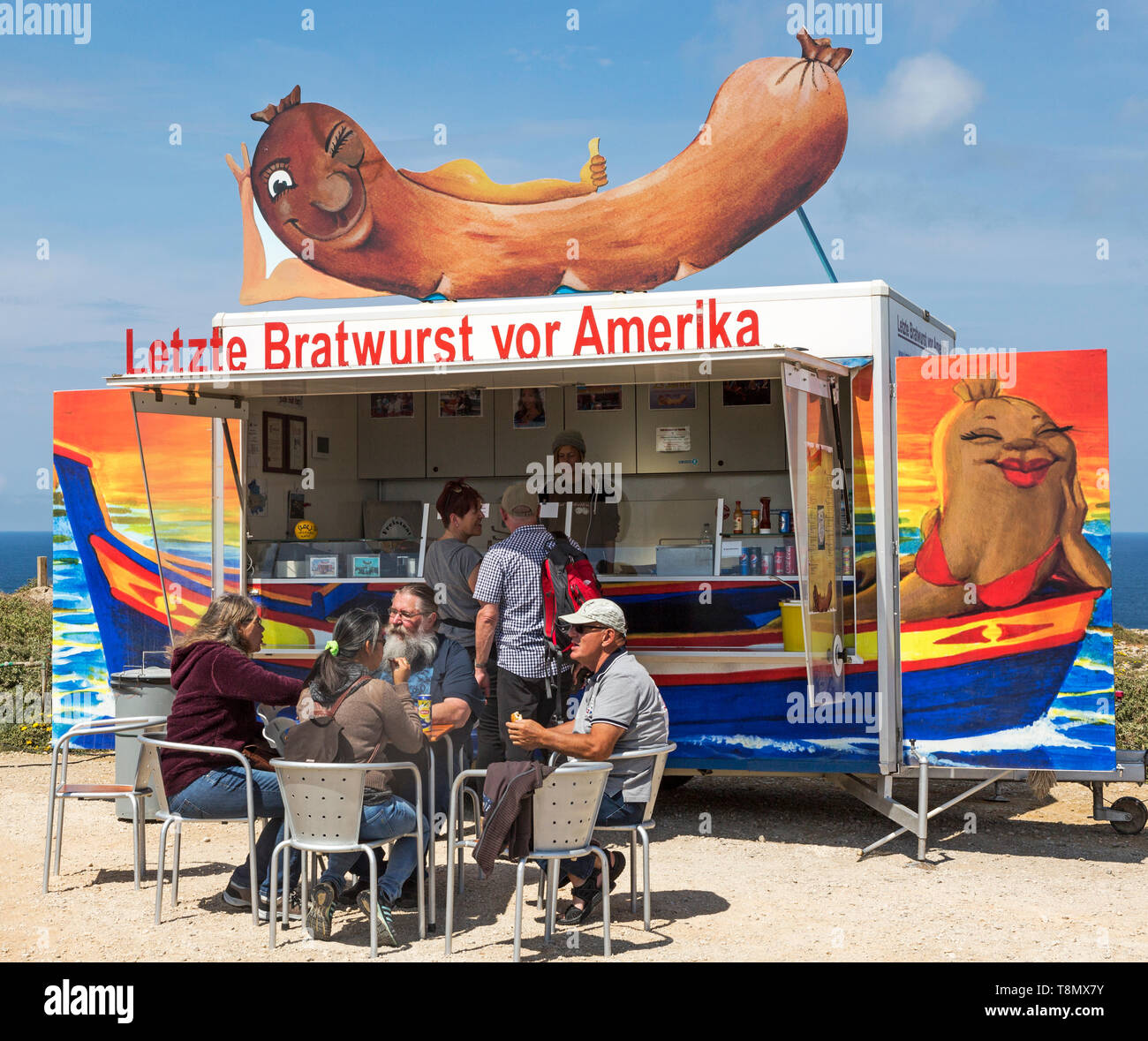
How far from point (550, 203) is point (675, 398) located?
155 cm

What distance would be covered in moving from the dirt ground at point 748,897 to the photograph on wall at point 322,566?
1378 millimetres

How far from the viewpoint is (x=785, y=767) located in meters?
6.09

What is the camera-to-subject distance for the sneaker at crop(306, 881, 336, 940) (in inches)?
167

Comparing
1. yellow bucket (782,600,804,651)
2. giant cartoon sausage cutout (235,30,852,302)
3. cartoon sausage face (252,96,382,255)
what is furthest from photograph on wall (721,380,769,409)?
cartoon sausage face (252,96,382,255)

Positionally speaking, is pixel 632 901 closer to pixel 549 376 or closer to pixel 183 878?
pixel 183 878

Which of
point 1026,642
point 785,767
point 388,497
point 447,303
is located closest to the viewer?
point 1026,642

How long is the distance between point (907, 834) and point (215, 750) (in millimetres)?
3369

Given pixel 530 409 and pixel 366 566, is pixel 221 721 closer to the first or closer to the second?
pixel 366 566

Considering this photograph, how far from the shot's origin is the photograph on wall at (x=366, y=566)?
680cm

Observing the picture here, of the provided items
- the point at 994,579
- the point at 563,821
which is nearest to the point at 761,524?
the point at 994,579

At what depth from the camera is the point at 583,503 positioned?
7992 mm

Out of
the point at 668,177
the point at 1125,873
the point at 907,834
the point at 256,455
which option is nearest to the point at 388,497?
the point at 256,455

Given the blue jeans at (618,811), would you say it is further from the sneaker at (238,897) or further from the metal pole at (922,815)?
the metal pole at (922,815)
